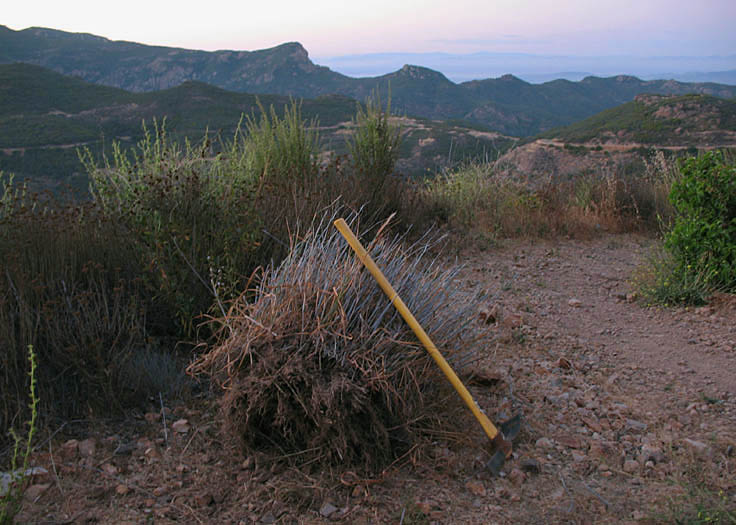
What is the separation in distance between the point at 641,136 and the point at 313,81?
52143mm

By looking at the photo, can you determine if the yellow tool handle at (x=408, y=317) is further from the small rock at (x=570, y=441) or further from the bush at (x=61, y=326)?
the bush at (x=61, y=326)

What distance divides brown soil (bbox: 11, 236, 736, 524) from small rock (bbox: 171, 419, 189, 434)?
0.01m

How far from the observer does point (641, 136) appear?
82.4 feet

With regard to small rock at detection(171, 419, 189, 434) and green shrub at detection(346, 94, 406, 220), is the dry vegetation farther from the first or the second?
green shrub at detection(346, 94, 406, 220)

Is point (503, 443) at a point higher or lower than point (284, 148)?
lower

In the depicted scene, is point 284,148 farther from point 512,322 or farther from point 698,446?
point 698,446

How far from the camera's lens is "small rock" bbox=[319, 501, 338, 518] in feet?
6.77

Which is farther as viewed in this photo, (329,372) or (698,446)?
(698,446)

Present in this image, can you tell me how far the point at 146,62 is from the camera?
72250 millimetres

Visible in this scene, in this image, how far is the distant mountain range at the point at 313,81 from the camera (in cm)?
5422

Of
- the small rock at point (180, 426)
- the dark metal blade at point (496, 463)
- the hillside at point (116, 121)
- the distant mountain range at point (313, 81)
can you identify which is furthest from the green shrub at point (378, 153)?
the distant mountain range at point (313, 81)

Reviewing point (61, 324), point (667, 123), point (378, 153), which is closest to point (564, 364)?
point (61, 324)

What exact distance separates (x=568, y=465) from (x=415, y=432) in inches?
27.9

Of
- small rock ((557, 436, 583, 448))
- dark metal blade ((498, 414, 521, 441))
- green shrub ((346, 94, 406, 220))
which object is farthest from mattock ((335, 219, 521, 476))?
green shrub ((346, 94, 406, 220))
